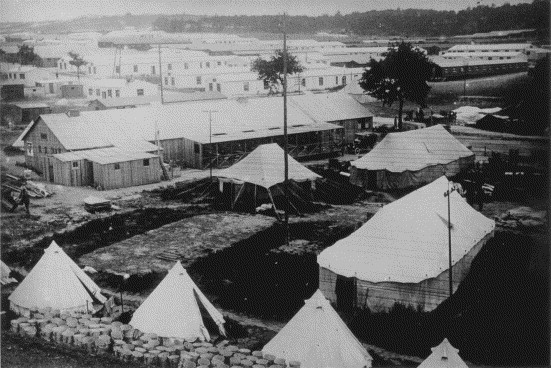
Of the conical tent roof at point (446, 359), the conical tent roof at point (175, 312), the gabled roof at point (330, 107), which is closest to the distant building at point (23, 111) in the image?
the gabled roof at point (330, 107)

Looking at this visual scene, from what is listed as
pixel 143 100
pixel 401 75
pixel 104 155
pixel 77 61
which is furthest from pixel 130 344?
pixel 77 61

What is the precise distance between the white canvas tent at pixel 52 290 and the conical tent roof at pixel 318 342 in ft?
15.4

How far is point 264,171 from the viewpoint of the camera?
864 inches

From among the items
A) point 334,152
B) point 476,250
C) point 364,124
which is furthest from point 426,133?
point 476,250

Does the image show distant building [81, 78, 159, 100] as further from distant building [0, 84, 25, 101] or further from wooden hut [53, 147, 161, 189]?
wooden hut [53, 147, 161, 189]

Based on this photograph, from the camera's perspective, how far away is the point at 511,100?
115 feet

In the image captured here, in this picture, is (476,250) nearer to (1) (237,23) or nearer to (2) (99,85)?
(1) (237,23)

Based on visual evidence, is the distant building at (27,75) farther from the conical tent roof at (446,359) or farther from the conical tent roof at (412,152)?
the conical tent roof at (446,359)

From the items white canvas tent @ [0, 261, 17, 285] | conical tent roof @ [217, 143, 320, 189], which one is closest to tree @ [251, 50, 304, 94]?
conical tent roof @ [217, 143, 320, 189]

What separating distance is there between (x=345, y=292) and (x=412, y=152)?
11414 mm

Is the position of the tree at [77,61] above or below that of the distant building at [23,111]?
above

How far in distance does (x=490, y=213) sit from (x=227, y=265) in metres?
8.92

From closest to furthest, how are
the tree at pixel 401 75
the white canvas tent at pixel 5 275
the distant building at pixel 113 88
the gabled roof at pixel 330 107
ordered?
the white canvas tent at pixel 5 275
the tree at pixel 401 75
the gabled roof at pixel 330 107
the distant building at pixel 113 88

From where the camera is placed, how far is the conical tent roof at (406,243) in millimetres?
13730
